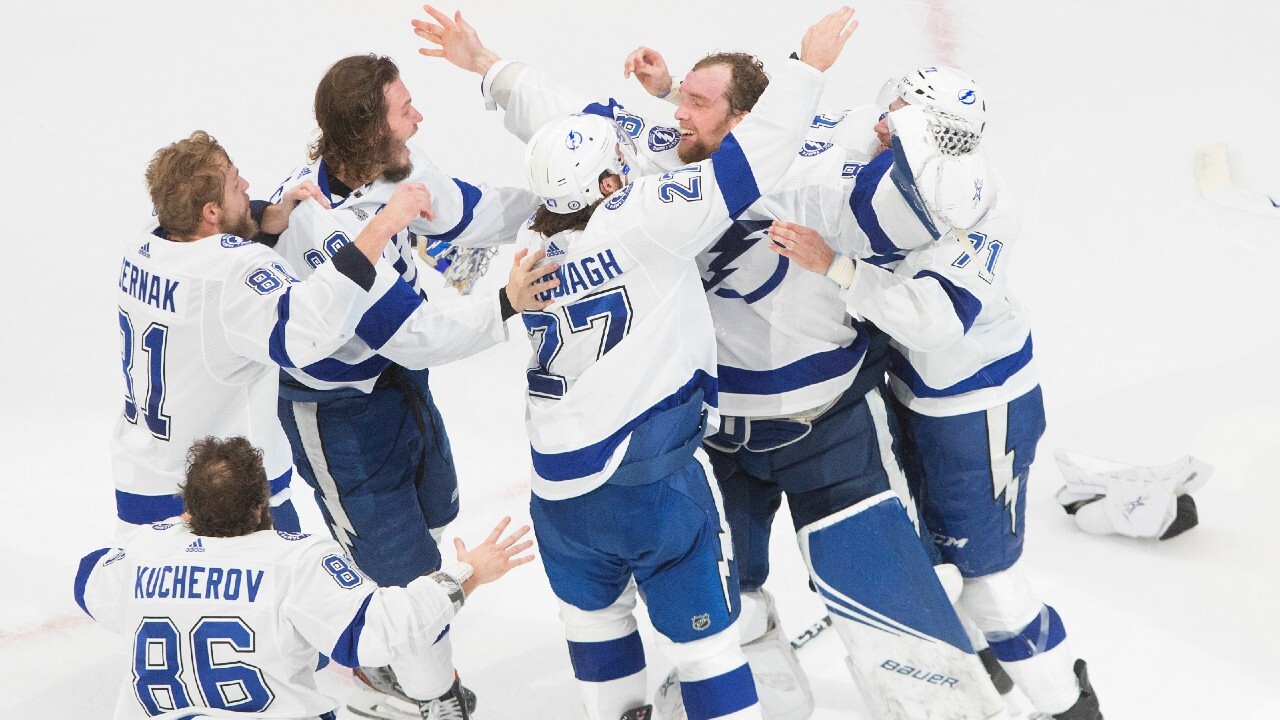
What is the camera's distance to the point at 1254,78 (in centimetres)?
681

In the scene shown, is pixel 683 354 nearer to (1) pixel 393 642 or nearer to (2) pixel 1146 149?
(1) pixel 393 642

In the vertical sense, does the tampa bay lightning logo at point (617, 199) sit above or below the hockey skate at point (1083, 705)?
above

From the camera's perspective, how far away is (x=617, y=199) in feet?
9.41

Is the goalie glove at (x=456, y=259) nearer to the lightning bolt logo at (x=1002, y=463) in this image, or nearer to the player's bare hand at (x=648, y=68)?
the player's bare hand at (x=648, y=68)

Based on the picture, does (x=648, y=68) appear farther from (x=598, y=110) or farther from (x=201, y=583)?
(x=201, y=583)

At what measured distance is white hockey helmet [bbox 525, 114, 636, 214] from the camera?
2.84 metres

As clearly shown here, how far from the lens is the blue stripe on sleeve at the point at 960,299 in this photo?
307 cm

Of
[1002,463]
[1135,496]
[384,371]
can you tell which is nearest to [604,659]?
[384,371]

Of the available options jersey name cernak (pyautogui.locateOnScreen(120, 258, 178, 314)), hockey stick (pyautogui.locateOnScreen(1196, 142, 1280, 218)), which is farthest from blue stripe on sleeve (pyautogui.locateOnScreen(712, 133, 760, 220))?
hockey stick (pyautogui.locateOnScreen(1196, 142, 1280, 218))

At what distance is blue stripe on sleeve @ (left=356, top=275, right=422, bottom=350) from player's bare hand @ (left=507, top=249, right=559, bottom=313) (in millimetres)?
314

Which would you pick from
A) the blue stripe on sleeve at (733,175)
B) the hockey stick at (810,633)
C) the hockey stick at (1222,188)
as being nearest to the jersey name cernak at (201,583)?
the blue stripe on sleeve at (733,175)

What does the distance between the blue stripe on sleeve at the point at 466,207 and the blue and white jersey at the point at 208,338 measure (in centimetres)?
47

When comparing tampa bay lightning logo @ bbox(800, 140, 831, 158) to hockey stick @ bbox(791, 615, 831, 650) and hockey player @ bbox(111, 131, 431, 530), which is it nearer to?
hockey player @ bbox(111, 131, 431, 530)

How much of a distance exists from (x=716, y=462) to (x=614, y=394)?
0.71 m
